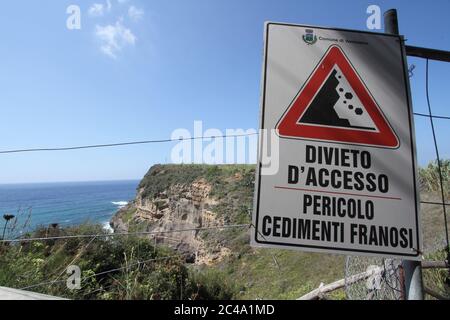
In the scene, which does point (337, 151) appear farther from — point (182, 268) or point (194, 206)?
point (194, 206)

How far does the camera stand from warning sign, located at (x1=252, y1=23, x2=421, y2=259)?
105 centimetres

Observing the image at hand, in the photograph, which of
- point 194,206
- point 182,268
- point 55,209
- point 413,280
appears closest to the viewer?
point 413,280

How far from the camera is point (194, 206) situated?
31344 millimetres

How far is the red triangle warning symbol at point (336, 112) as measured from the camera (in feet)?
3.60

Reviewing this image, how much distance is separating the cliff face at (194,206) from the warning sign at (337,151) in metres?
22.2

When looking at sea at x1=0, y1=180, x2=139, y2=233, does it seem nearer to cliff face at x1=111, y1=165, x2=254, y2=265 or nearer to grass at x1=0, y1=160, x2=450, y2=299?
grass at x1=0, y1=160, x2=450, y2=299

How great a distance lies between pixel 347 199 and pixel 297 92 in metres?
0.48

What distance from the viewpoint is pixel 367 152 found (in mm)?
1092

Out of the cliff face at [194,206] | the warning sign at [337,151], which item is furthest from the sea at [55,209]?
the cliff face at [194,206]

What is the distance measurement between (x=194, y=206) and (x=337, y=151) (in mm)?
31008

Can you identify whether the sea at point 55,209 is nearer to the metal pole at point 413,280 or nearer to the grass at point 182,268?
the grass at point 182,268

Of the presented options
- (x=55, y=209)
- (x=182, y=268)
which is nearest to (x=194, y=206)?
(x=182, y=268)
